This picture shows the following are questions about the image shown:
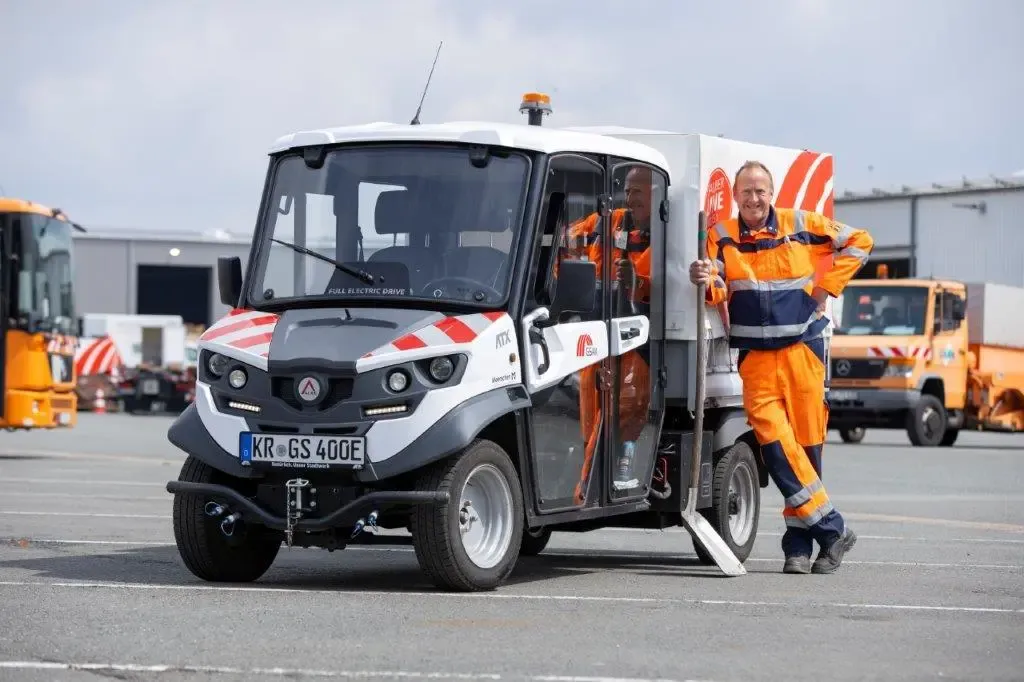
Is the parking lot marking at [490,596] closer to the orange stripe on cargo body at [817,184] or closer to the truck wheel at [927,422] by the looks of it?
Answer: the orange stripe on cargo body at [817,184]

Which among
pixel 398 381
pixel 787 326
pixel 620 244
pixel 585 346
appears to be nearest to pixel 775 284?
pixel 787 326

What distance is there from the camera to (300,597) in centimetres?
895

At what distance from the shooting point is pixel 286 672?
6.66 meters

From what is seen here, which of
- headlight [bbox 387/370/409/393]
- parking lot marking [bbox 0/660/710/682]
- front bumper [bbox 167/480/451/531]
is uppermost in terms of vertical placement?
headlight [bbox 387/370/409/393]

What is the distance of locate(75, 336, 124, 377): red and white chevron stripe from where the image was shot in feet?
158

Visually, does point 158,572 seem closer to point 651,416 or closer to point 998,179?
point 651,416

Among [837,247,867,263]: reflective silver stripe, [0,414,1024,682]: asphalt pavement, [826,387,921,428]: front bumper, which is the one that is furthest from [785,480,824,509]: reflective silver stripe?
→ [826,387,921,428]: front bumper

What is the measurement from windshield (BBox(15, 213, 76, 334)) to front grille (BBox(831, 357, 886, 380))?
487 inches

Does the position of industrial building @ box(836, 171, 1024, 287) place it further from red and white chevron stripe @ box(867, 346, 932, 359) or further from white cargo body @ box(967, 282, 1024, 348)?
red and white chevron stripe @ box(867, 346, 932, 359)

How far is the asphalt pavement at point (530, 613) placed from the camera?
688 cm

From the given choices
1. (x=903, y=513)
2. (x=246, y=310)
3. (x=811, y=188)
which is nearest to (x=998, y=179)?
(x=903, y=513)

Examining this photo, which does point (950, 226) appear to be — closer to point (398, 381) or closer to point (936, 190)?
point (936, 190)

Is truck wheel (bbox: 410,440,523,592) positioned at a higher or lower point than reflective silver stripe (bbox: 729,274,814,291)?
lower

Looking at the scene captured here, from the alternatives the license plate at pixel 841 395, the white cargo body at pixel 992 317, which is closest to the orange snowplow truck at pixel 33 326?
the license plate at pixel 841 395
